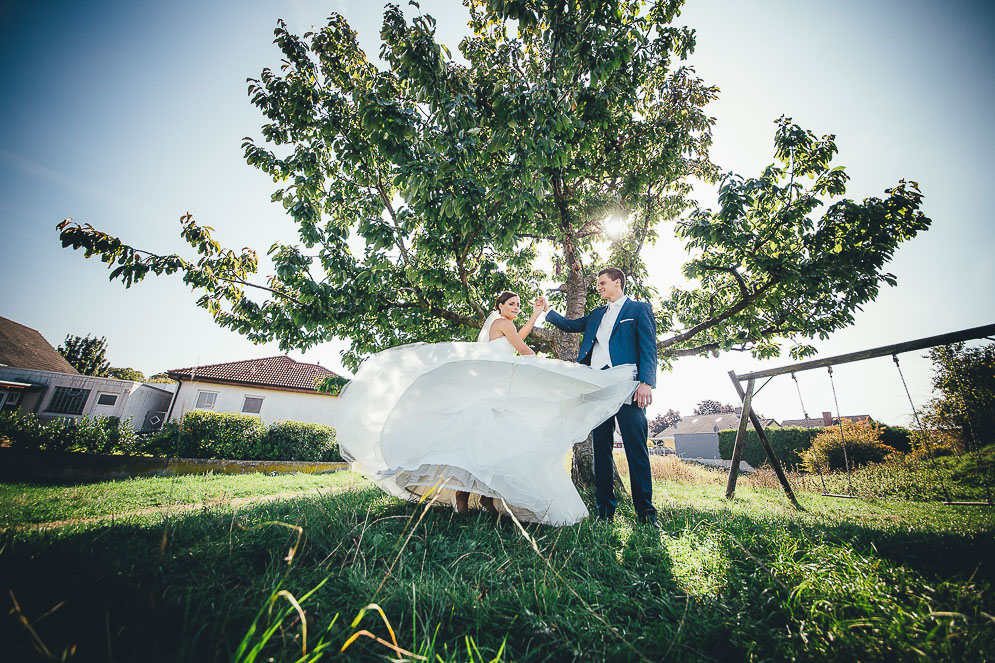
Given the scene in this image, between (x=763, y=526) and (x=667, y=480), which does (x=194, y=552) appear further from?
(x=667, y=480)

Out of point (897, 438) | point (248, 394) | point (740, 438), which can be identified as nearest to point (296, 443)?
point (248, 394)

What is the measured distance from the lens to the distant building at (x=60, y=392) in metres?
19.0

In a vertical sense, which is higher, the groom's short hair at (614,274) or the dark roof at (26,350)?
the dark roof at (26,350)

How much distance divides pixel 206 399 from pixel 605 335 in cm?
2596

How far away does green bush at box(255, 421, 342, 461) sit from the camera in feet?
44.1

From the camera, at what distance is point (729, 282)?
6.35m

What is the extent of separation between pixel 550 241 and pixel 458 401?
235 inches

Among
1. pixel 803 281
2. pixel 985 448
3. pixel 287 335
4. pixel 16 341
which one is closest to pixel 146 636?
pixel 287 335

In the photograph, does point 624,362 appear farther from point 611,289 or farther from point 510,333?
point 510,333

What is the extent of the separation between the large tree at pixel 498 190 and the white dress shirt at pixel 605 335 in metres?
1.58

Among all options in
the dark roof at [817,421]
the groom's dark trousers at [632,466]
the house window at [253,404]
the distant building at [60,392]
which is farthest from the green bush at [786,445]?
the distant building at [60,392]

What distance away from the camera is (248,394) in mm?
21312

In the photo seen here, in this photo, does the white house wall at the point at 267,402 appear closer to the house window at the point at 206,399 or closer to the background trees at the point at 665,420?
the house window at the point at 206,399

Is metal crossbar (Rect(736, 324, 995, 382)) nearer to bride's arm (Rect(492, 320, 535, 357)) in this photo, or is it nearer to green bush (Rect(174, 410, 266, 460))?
bride's arm (Rect(492, 320, 535, 357))
